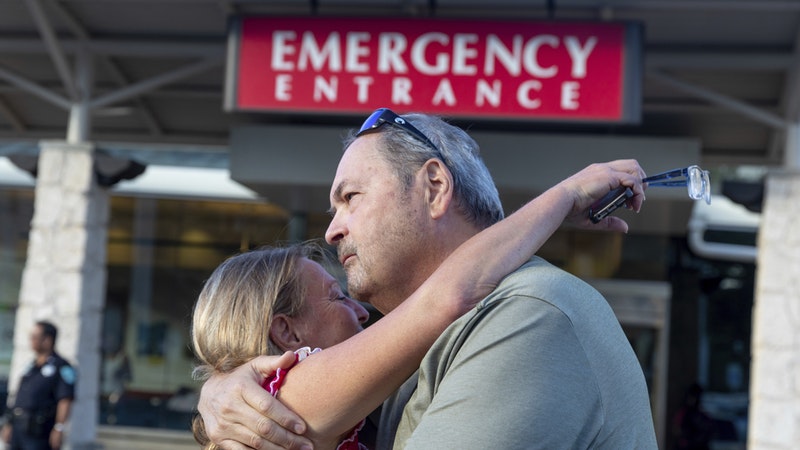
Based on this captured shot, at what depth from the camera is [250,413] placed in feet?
5.49

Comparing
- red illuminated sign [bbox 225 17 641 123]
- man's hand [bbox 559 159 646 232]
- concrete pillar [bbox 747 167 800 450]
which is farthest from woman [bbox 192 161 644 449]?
concrete pillar [bbox 747 167 800 450]

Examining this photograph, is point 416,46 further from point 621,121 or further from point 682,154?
point 682,154

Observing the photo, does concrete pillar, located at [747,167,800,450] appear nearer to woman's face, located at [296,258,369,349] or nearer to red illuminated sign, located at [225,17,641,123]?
red illuminated sign, located at [225,17,641,123]

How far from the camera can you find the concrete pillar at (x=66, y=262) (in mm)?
9703

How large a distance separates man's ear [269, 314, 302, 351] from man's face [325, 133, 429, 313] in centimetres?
16

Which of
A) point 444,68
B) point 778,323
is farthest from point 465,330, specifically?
point 778,323

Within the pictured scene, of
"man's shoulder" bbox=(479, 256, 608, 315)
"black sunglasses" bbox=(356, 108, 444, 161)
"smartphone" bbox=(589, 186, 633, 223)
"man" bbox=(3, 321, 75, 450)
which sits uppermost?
"black sunglasses" bbox=(356, 108, 444, 161)

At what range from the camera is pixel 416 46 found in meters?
8.39

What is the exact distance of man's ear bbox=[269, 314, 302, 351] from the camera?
1931 millimetres

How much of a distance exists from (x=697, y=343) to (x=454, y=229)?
14.5 m

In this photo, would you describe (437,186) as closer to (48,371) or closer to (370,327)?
(370,327)

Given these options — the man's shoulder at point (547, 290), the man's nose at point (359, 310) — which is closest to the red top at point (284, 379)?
the man's nose at point (359, 310)

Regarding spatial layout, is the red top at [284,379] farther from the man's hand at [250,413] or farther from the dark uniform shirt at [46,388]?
the dark uniform shirt at [46,388]

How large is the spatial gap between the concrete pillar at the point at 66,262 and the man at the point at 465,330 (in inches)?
327
